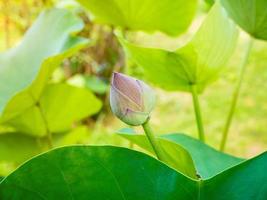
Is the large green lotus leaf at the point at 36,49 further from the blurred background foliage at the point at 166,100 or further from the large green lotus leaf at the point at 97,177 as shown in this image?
the blurred background foliage at the point at 166,100

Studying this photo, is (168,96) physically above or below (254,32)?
below

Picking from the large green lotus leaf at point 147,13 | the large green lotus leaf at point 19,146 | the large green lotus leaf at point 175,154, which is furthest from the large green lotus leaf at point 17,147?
→ the large green lotus leaf at point 175,154

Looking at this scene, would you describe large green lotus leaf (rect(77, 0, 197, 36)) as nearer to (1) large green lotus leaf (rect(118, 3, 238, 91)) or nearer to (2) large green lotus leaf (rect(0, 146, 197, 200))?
(1) large green lotus leaf (rect(118, 3, 238, 91))

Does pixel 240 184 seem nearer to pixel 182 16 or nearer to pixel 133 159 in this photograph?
pixel 133 159

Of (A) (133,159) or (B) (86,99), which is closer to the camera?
(A) (133,159)

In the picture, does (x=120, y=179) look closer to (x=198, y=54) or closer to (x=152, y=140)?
(x=152, y=140)

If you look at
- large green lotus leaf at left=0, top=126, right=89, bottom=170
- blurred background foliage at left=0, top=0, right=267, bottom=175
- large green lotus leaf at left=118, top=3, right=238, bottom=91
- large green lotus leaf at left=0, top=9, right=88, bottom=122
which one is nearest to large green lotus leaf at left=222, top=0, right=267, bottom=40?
large green lotus leaf at left=118, top=3, right=238, bottom=91

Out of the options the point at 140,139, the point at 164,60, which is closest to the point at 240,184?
the point at 140,139
